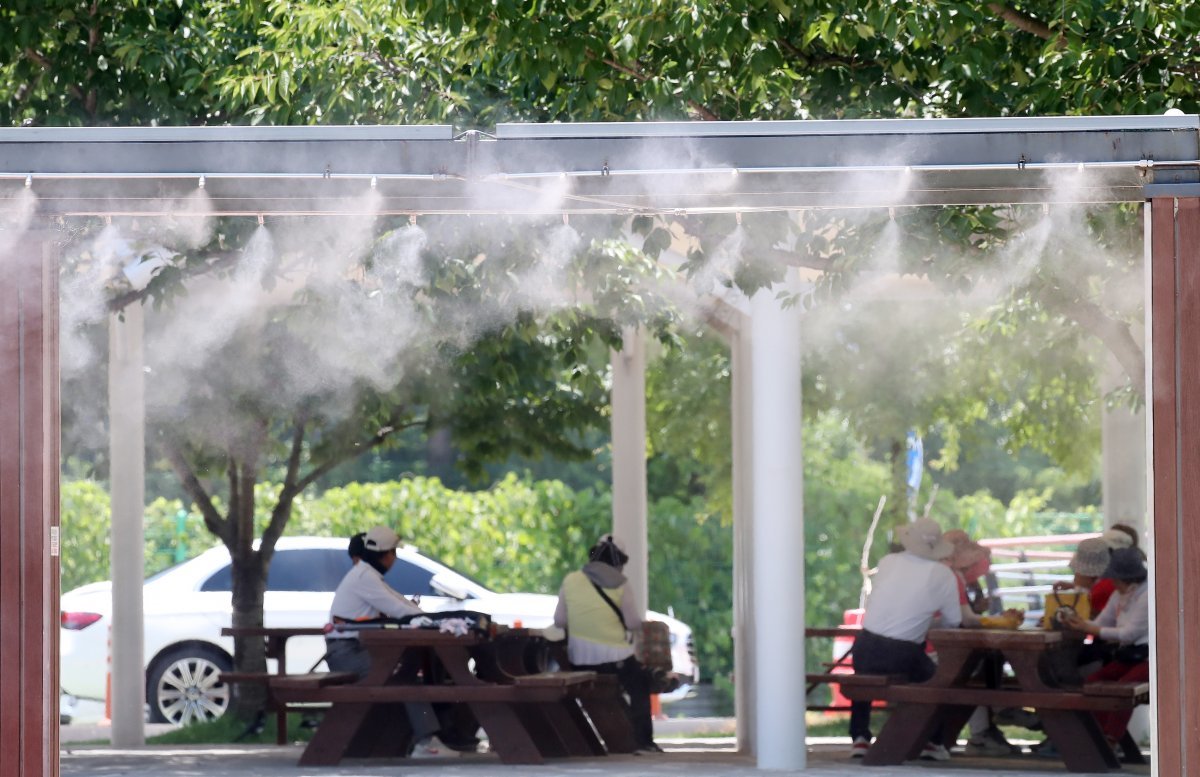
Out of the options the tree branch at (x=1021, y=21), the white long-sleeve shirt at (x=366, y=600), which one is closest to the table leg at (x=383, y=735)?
the white long-sleeve shirt at (x=366, y=600)

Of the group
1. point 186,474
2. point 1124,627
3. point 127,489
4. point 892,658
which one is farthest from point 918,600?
point 186,474

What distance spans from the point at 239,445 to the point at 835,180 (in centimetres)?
708

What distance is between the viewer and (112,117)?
9.38m

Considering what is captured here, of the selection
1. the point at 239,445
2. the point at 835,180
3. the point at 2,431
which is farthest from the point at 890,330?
the point at 2,431

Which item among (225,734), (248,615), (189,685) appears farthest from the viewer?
(189,685)

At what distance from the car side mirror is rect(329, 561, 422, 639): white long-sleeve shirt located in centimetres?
497

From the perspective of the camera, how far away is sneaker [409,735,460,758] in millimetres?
9930

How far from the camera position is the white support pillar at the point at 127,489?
33.4 feet

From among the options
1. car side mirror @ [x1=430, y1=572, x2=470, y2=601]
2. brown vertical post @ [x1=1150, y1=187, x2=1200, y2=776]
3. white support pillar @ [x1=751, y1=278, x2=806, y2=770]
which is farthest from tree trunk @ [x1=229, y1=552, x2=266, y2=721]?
brown vertical post @ [x1=1150, y1=187, x2=1200, y2=776]

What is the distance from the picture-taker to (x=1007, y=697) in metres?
8.68

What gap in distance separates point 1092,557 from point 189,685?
22.9 ft

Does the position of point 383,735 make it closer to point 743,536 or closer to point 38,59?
point 743,536

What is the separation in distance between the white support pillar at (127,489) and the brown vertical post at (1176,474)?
265 inches

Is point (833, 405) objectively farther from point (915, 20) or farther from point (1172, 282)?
point (1172, 282)
